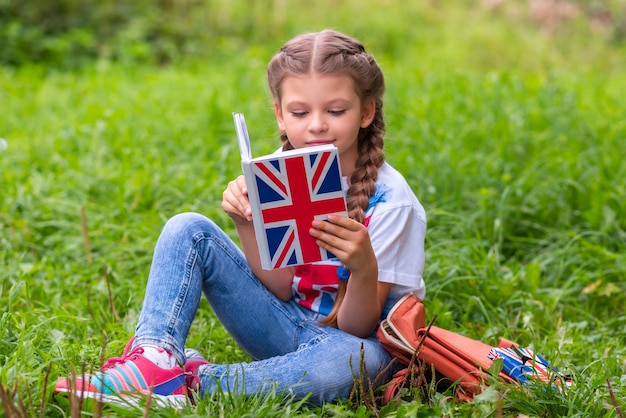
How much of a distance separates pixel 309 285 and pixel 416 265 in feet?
1.03

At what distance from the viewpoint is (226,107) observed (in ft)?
16.7

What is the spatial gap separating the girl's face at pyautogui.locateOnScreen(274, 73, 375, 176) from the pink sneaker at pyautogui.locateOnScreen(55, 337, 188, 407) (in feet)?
2.37

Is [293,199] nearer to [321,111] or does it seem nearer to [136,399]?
[321,111]

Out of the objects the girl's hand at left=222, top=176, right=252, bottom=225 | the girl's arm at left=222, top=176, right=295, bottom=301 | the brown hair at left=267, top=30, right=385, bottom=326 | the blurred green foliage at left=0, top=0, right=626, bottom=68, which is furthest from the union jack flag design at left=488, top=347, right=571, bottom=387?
the blurred green foliage at left=0, top=0, right=626, bottom=68

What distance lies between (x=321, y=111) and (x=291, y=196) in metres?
0.39

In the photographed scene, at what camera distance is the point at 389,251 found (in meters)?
2.30

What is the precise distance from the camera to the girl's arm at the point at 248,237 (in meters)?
2.24

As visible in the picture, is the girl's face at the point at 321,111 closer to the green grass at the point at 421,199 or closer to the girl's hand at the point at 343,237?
the girl's hand at the point at 343,237

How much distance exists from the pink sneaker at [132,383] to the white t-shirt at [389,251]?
460 mm

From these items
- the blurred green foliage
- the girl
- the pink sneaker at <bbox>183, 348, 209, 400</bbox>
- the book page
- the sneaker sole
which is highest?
the blurred green foliage

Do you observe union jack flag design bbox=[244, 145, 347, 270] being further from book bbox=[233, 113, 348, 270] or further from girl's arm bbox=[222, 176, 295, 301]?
girl's arm bbox=[222, 176, 295, 301]

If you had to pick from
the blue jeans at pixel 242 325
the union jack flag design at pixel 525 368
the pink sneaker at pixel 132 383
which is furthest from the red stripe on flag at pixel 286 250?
the union jack flag design at pixel 525 368

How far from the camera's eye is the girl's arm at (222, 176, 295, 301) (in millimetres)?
2242

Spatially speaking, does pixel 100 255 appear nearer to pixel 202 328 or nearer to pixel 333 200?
pixel 202 328
